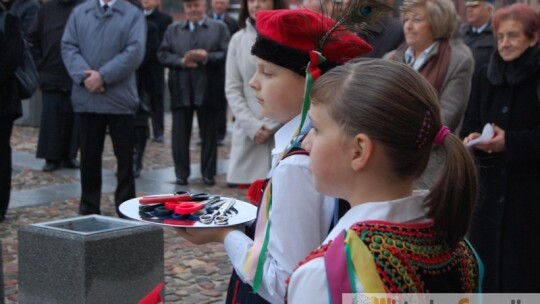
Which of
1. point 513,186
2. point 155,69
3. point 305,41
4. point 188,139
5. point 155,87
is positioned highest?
point 305,41

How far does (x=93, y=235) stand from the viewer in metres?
3.93

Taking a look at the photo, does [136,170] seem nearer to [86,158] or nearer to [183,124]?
[183,124]

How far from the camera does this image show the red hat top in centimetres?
238

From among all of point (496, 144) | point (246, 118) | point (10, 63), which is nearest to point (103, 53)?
point (10, 63)

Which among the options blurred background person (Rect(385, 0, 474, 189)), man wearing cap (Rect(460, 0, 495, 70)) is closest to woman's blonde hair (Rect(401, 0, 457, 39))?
blurred background person (Rect(385, 0, 474, 189))

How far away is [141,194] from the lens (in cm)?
825

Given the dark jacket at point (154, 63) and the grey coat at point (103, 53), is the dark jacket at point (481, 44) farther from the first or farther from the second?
the dark jacket at point (154, 63)

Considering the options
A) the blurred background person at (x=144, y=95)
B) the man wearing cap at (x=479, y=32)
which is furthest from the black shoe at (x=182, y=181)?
the man wearing cap at (x=479, y=32)

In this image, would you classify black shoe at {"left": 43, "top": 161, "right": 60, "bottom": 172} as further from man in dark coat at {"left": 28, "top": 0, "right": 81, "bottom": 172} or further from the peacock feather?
the peacock feather

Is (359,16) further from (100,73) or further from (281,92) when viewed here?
(100,73)

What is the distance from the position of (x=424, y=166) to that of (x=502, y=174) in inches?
113

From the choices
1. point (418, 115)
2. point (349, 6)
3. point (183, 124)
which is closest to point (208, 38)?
point (183, 124)

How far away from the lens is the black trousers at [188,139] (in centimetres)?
895

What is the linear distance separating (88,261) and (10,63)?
124 inches
